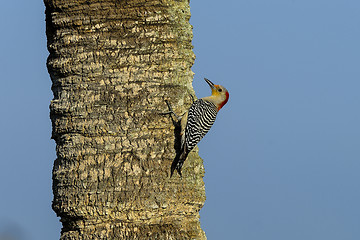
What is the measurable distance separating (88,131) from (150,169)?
75 cm

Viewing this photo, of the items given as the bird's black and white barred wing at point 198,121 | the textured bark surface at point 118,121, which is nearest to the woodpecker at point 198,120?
the bird's black and white barred wing at point 198,121

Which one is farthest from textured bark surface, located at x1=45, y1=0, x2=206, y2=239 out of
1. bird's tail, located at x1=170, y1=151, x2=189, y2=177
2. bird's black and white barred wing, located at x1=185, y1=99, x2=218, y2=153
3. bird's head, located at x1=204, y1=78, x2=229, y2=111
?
bird's head, located at x1=204, y1=78, x2=229, y2=111

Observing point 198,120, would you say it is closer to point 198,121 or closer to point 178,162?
point 198,121

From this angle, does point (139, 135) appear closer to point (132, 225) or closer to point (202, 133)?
point (132, 225)

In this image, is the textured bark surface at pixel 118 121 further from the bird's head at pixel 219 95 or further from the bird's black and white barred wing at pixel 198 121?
the bird's head at pixel 219 95

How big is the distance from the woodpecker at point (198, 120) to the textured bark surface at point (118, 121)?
0.40ft

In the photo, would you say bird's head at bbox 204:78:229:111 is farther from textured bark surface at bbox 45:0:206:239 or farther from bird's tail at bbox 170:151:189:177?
bird's tail at bbox 170:151:189:177

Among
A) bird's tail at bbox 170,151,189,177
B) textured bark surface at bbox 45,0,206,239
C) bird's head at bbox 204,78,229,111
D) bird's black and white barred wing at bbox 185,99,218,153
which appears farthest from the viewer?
bird's head at bbox 204,78,229,111

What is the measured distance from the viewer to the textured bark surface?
669 cm

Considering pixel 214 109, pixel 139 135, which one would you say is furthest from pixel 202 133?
pixel 139 135

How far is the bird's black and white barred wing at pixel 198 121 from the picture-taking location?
23.9 feet

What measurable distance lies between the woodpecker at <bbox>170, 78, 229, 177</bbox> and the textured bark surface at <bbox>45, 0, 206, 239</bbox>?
4.8 inches

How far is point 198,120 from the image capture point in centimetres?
851

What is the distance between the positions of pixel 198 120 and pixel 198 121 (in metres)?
0.01
